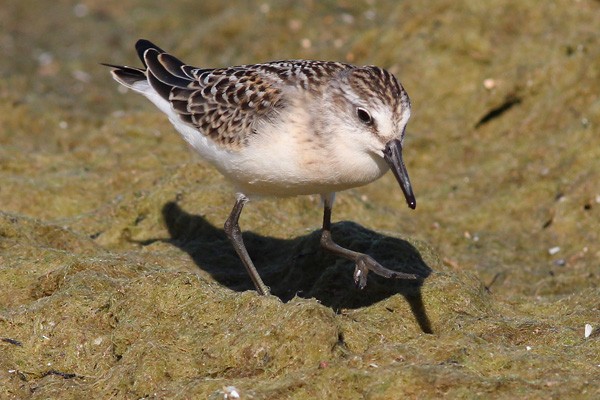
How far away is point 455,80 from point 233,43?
15.8ft

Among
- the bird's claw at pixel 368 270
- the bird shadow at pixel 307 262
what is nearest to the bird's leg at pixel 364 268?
the bird's claw at pixel 368 270

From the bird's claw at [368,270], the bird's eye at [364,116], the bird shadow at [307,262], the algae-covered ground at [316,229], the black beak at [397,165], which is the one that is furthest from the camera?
the bird shadow at [307,262]

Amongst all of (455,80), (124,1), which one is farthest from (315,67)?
→ (124,1)

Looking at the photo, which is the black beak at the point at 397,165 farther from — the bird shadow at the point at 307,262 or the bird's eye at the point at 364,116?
the bird shadow at the point at 307,262

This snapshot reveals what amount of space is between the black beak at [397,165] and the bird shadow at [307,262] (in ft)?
2.89

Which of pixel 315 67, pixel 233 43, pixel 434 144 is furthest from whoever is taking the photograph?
pixel 233 43

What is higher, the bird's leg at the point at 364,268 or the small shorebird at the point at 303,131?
the small shorebird at the point at 303,131

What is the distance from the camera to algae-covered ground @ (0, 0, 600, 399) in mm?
6598

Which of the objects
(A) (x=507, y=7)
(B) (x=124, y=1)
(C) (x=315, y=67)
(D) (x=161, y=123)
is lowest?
(B) (x=124, y=1)

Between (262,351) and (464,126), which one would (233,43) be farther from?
(262,351)

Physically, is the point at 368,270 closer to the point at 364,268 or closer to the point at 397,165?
the point at 364,268

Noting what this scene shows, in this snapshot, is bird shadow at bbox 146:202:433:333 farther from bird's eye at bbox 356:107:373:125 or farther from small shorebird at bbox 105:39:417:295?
bird's eye at bbox 356:107:373:125

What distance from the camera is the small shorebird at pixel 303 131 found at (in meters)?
7.55

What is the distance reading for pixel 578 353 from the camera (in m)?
6.81
